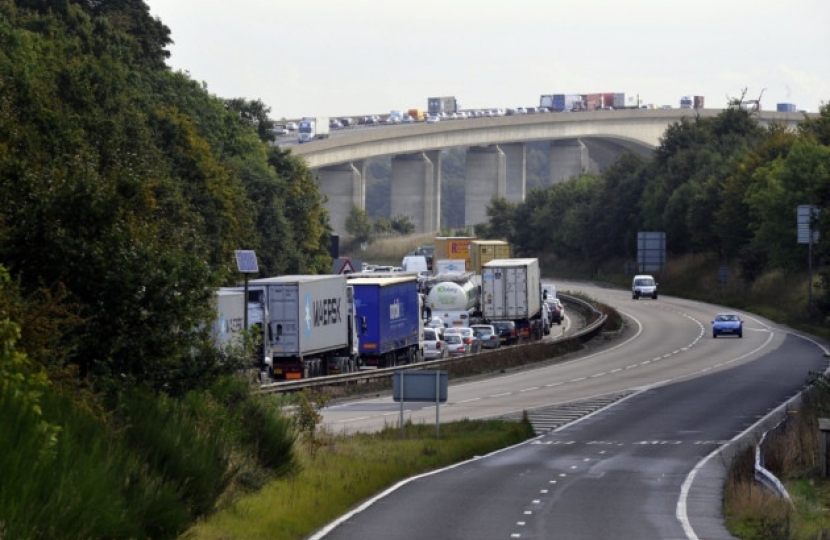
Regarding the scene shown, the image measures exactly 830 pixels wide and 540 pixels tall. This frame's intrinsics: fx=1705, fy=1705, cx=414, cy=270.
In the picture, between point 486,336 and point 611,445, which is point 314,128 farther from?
point 611,445

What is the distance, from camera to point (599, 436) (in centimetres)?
4434

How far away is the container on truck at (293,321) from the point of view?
57344mm

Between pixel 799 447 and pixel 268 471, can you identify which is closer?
pixel 268 471

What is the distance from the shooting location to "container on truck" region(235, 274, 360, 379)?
57344 mm

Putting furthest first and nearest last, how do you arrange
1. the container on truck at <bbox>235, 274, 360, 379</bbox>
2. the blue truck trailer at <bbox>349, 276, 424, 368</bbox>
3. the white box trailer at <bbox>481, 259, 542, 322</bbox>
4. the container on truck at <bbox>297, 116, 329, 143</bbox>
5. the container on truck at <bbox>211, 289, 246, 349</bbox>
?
1. the container on truck at <bbox>297, 116, 329, 143</bbox>
2. the white box trailer at <bbox>481, 259, 542, 322</bbox>
3. the blue truck trailer at <bbox>349, 276, 424, 368</bbox>
4. the container on truck at <bbox>235, 274, 360, 379</bbox>
5. the container on truck at <bbox>211, 289, 246, 349</bbox>

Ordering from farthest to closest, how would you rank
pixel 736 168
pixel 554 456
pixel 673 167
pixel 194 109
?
pixel 673 167
pixel 736 168
pixel 194 109
pixel 554 456

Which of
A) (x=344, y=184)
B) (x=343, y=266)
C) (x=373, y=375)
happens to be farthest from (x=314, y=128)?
(x=373, y=375)

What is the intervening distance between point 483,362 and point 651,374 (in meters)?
6.81

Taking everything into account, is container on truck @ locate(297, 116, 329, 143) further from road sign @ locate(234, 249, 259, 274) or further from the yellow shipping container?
road sign @ locate(234, 249, 259, 274)

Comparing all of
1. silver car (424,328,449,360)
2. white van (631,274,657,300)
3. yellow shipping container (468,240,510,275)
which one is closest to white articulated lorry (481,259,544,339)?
silver car (424,328,449,360)

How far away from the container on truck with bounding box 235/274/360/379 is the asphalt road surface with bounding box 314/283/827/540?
4409 millimetres

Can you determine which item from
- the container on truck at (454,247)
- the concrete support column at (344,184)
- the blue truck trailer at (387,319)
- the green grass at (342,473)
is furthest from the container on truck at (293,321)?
the concrete support column at (344,184)

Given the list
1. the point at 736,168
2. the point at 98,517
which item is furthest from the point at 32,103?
the point at 736,168

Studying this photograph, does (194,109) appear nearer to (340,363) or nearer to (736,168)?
(340,363)
